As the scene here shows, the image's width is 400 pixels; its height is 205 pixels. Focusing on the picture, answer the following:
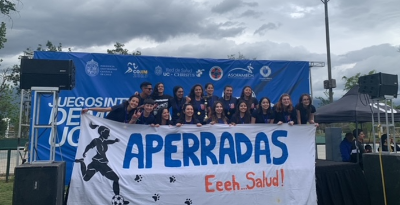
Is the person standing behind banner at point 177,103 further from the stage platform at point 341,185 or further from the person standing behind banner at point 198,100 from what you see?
the stage platform at point 341,185

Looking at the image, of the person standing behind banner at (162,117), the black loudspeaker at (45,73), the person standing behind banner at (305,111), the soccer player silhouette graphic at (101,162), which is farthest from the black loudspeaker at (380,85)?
the black loudspeaker at (45,73)

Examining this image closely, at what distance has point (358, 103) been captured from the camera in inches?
319

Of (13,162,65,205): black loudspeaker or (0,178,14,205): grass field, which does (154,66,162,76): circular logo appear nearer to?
(13,162,65,205): black loudspeaker

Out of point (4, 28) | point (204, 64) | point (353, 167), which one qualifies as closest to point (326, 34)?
point (204, 64)

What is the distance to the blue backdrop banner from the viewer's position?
704cm

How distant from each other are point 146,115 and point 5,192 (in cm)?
460

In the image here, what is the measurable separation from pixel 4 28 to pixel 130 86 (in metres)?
7.70

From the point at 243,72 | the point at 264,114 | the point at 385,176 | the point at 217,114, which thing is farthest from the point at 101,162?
the point at 385,176

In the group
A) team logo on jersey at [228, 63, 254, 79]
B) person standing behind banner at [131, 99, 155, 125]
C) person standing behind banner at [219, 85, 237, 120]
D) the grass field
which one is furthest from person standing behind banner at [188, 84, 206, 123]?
the grass field

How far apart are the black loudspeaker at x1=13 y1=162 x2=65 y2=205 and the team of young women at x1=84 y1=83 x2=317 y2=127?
1474mm

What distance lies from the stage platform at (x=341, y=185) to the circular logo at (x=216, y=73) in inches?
124

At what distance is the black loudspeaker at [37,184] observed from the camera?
4.30 meters

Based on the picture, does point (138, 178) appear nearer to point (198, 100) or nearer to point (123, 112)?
point (123, 112)

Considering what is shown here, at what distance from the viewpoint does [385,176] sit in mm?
5676
